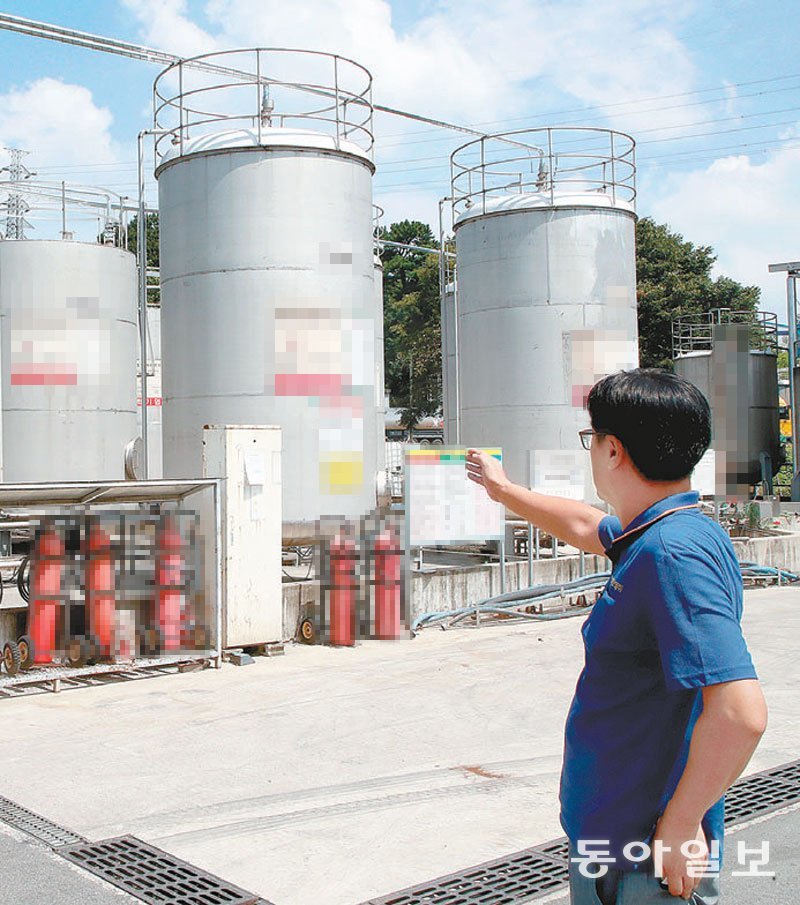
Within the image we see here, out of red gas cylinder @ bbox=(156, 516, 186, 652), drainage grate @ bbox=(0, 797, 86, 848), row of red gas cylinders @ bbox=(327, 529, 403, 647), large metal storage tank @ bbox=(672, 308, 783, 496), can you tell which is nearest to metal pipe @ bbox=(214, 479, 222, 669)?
red gas cylinder @ bbox=(156, 516, 186, 652)

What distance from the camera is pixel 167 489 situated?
32.4 feet

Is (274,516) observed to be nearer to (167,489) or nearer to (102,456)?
(167,489)

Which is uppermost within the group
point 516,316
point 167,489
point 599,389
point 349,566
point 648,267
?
point 648,267

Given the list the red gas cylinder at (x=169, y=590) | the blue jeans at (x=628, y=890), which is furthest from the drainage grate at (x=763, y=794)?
the red gas cylinder at (x=169, y=590)

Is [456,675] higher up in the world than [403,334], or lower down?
lower down

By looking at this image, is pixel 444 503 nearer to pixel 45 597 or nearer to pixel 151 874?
pixel 45 597

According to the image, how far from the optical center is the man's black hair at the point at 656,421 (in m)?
2.43

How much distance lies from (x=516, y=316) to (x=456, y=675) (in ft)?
27.7

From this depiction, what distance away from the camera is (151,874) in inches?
190

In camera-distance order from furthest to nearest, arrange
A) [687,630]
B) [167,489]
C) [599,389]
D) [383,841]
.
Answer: [167,489], [383,841], [599,389], [687,630]

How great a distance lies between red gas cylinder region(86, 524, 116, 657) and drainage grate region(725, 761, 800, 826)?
18.1 feet

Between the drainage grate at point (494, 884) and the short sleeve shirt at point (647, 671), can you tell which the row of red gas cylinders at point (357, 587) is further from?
the short sleeve shirt at point (647, 671)

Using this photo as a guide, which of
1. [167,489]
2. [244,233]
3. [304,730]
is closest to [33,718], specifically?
[304,730]

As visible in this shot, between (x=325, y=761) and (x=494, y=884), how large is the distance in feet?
7.27
